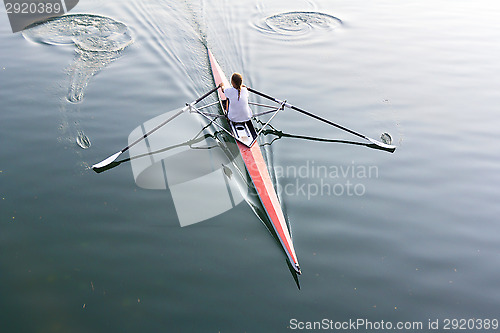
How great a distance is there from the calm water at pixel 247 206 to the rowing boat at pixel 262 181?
25cm

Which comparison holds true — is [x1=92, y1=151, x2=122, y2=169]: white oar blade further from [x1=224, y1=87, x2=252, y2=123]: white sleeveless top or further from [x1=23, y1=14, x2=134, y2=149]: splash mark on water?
[x1=23, y1=14, x2=134, y2=149]: splash mark on water

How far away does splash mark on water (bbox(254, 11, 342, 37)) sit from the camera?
15.8m

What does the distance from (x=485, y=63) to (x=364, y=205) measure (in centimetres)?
991

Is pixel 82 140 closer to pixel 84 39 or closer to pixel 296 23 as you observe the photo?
pixel 84 39

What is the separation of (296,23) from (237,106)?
876cm

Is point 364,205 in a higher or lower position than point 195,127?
lower

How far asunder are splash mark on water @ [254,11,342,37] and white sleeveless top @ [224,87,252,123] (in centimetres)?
723

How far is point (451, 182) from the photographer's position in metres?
8.84

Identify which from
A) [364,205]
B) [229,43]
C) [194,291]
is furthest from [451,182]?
[229,43]

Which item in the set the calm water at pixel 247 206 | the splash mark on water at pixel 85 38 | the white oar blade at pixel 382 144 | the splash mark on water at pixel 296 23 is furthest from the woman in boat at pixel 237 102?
the splash mark on water at pixel 296 23

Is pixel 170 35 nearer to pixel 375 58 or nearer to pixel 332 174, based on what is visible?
pixel 375 58

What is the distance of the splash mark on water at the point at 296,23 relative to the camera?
51.8ft

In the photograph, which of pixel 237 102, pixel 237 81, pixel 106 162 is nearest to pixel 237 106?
pixel 237 102

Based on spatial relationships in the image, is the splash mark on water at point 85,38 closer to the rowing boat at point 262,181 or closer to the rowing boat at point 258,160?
the rowing boat at point 258,160
